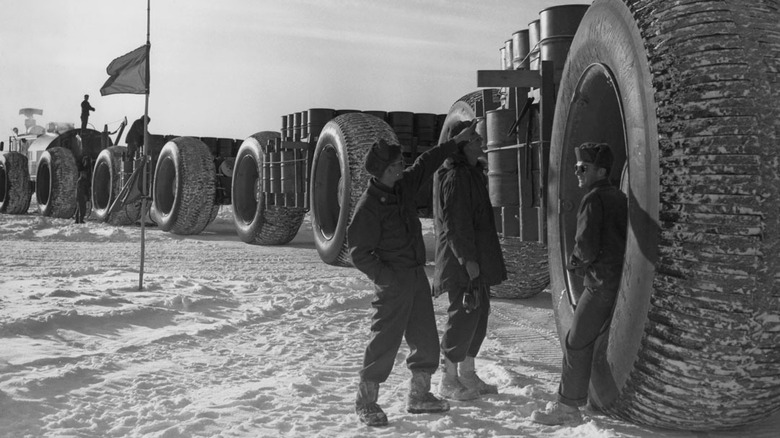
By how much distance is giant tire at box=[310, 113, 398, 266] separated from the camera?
7.70 m

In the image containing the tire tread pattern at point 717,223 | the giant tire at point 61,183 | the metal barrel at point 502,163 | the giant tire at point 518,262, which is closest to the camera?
the tire tread pattern at point 717,223

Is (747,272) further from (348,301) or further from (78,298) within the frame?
(78,298)

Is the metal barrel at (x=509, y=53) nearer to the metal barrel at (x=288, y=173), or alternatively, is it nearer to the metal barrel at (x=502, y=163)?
the metal barrel at (x=502, y=163)

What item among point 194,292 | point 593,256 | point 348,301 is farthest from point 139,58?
point 593,256

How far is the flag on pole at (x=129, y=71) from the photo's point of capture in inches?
301

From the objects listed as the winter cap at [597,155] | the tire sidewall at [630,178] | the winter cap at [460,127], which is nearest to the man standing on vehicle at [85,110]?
the winter cap at [460,127]

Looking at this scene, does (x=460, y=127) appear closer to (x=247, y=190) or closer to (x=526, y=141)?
(x=526, y=141)

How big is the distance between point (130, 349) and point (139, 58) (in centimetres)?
394

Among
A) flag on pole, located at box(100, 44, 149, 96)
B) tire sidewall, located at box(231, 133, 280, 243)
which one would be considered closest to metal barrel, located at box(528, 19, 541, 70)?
flag on pole, located at box(100, 44, 149, 96)

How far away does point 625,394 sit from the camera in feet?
9.12

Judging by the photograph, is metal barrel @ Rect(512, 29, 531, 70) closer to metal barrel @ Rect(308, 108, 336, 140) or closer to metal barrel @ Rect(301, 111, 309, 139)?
metal barrel @ Rect(308, 108, 336, 140)

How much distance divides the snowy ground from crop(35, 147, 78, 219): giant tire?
10225 mm

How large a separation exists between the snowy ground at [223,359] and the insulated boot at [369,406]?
45mm

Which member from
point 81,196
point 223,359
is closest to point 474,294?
point 223,359
